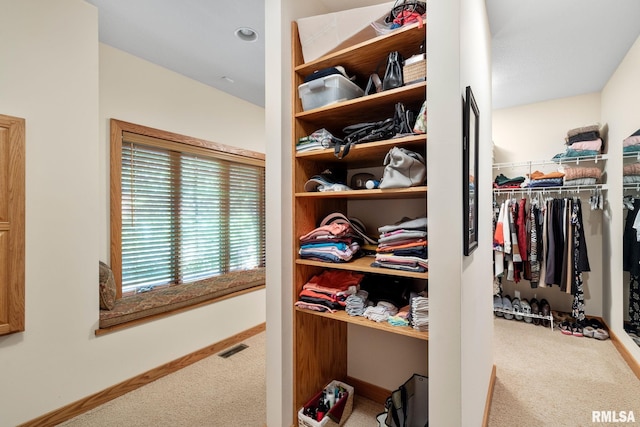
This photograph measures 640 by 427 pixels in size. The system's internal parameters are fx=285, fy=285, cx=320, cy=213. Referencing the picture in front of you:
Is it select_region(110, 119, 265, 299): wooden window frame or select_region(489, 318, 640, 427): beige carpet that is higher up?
select_region(110, 119, 265, 299): wooden window frame

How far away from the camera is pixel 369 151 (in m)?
1.51

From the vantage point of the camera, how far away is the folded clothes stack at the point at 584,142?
122 inches

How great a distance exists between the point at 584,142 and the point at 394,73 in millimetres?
3155

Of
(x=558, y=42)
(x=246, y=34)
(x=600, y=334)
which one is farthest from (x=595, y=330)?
(x=246, y=34)

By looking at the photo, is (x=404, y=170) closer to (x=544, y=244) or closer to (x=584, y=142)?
(x=544, y=244)

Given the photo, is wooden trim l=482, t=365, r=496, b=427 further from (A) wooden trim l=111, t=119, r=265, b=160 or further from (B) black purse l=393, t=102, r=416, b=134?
(A) wooden trim l=111, t=119, r=265, b=160

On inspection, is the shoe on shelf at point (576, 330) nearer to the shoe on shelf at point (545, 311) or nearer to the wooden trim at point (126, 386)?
the shoe on shelf at point (545, 311)

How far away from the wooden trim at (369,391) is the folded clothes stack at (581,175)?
3.10 m

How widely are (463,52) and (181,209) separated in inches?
106

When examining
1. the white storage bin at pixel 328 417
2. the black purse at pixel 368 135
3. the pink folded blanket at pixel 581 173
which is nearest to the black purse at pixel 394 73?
the black purse at pixel 368 135

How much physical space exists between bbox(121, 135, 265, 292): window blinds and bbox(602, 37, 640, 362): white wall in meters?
3.68

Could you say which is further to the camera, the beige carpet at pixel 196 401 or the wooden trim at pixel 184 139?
the wooden trim at pixel 184 139

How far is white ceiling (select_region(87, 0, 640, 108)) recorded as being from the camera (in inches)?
74.2

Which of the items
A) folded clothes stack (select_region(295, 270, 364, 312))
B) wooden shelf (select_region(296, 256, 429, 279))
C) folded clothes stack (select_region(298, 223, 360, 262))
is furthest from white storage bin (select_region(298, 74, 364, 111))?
folded clothes stack (select_region(295, 270, 364, 312))
